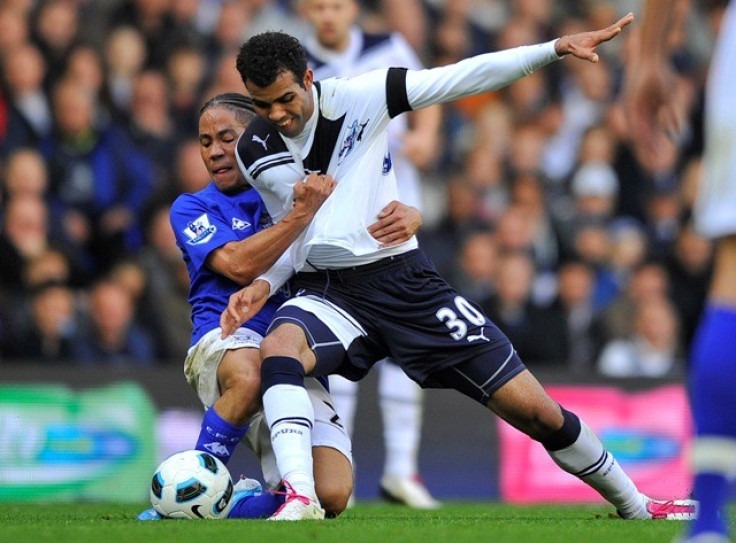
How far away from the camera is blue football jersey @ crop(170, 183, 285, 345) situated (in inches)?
243

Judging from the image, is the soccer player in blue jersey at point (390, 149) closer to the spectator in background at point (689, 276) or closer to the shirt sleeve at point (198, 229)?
the shirt sleeve at point (198, 229)

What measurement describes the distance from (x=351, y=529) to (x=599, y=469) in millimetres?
1331

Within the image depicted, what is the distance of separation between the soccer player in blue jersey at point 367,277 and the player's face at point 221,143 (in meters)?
0.38

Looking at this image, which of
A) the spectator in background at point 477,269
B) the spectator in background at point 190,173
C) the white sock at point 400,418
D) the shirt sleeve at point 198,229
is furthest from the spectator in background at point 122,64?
the shirt sleeve at point 198,229

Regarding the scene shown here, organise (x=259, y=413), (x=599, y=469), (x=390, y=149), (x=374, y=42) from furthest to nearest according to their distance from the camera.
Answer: (x=374, y=42)
(x=390, y=149)
(x=259, y=413)
(x=599, y=469)

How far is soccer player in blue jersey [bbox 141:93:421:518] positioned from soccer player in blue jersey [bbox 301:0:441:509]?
164 centimetres

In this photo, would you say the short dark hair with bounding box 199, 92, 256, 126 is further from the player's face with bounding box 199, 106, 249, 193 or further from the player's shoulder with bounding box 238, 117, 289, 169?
the player's shoulder with bounding box 238, 117, 289, 169

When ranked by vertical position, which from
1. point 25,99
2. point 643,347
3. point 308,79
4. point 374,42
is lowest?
point 643,347

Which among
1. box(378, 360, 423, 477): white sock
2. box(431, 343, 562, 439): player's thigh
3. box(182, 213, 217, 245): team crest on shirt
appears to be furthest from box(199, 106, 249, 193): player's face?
box(378, 360, 423, 477): white sock

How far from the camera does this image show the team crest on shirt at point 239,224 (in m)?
6.30

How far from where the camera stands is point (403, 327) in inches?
236

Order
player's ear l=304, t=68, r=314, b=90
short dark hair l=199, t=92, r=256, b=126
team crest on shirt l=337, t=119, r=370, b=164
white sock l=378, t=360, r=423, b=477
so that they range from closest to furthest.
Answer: player's ear l=304, t=68, r=314, b=90 → team crest on shirt l=337, t=119, r=370, b=164 → short dark hair l=199, t=92, r=256, b=126 → white sock l=378, t=360, r=423, b=477

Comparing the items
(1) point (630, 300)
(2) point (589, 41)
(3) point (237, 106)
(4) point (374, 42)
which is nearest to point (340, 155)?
(3) point (237, 106)

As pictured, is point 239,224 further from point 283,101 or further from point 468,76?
point 468,76
